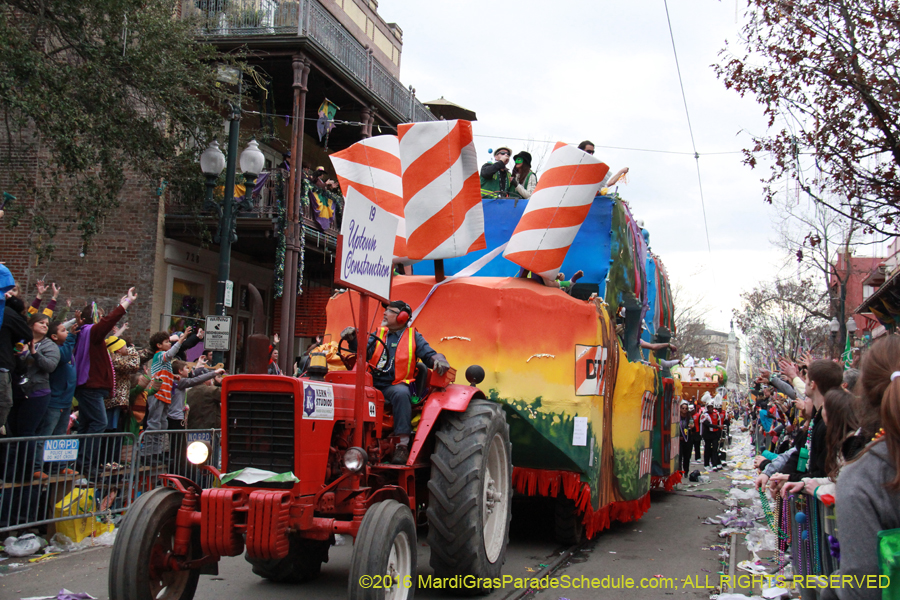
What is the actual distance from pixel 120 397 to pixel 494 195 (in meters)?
4.93

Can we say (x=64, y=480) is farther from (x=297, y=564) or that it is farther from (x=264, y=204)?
(x=264, y=204)

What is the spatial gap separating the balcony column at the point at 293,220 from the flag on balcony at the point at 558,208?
917 centimetres

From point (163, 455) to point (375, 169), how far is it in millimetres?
4057

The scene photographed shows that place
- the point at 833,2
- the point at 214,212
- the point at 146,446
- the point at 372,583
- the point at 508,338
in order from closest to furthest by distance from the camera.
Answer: the point at 372,583, the point at 508,338, the point at 146,446, the point at 833,2, the point at 214,212

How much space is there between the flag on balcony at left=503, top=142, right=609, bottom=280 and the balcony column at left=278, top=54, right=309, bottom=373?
9169 millimetres

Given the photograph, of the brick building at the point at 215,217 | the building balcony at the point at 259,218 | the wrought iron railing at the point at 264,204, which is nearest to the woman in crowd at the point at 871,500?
the brick building at the point at 215,217

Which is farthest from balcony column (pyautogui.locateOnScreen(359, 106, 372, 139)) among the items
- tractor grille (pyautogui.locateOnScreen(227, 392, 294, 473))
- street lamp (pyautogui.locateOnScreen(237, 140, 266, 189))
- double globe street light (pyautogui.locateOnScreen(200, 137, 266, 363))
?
tractor grille (pyautogui.locateOnScreen(227, 392, 294, 473))

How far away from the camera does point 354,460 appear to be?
4.39 m

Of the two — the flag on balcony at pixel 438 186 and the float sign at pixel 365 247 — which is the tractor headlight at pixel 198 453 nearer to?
the float sign at pixel 365 247

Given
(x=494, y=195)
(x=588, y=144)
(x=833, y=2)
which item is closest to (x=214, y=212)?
(x=494, y=195)

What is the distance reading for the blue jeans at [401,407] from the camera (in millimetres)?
5422

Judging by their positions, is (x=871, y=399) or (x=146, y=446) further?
(x=146, y=446)

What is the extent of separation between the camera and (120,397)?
8.61m

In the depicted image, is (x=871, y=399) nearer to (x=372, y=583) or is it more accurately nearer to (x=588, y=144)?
(x=372, y=583)
